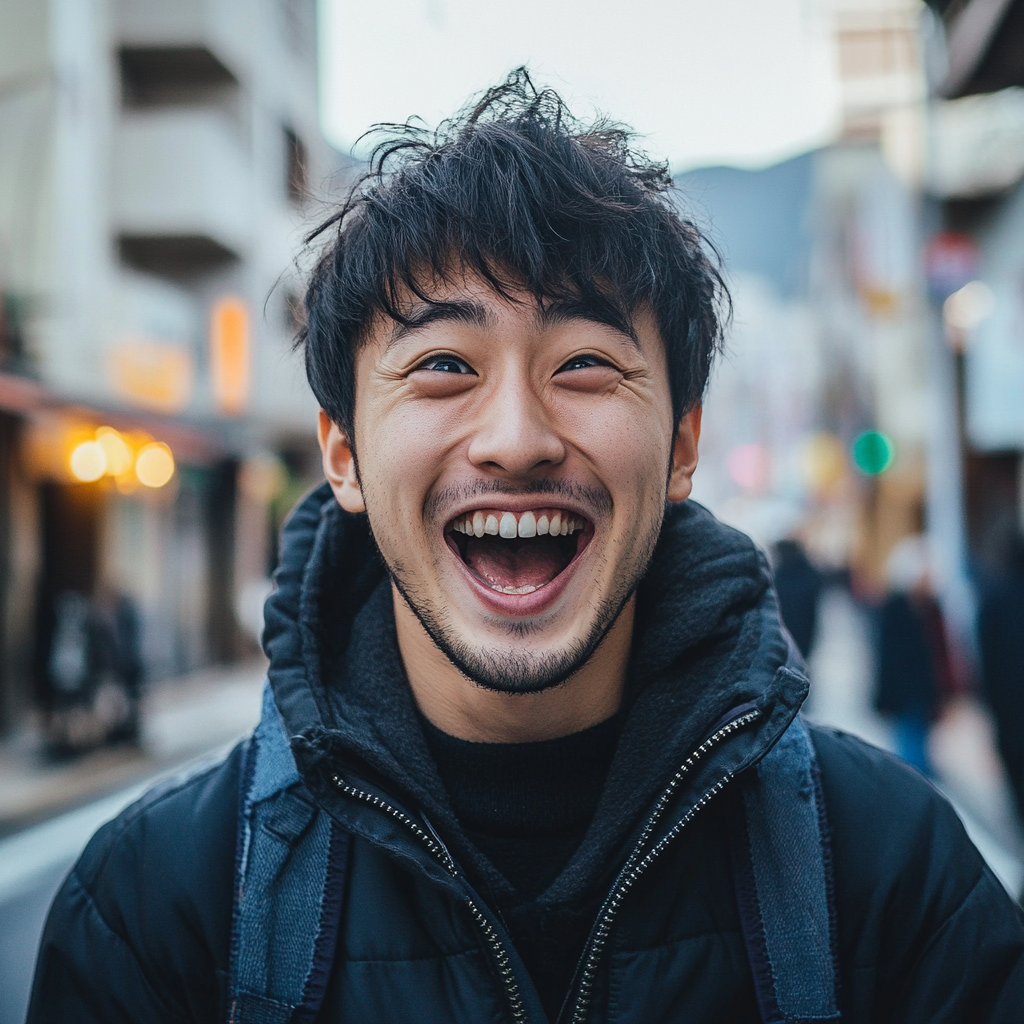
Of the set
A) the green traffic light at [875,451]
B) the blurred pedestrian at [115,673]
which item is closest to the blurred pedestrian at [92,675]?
the blurred pedestrian at [115,673]

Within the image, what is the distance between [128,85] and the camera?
15.1m

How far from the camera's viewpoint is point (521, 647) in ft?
5.28

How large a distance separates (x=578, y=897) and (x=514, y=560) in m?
0.66

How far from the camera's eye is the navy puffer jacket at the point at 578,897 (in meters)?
1.50

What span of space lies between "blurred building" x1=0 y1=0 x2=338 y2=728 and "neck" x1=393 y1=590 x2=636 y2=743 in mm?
9130

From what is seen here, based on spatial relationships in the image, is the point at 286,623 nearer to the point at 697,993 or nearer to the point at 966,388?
the point at 697,993

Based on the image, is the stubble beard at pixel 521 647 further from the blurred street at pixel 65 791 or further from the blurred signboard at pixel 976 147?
the blurred signboard at pixel 976 147

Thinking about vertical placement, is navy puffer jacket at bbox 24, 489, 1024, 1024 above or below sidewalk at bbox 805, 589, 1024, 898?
above

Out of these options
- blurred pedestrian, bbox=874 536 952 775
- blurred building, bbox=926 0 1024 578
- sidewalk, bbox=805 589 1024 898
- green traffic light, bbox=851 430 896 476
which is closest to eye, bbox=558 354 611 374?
sidewalk, bbox=805 589 1024 898

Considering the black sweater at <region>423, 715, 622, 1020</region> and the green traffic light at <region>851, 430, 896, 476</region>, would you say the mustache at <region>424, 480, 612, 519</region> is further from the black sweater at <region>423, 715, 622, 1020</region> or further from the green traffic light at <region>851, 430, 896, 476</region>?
the green traffic light at <region>851, 430, 896, 476</region>

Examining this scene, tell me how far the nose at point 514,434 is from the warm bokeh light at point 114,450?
1179cm

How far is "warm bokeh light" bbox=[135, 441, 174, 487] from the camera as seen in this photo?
12.9 m

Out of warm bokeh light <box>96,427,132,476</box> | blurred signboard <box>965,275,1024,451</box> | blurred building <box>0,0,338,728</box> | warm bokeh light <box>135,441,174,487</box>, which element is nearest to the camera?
blurred signboard <box>965,275,1024,451</box>

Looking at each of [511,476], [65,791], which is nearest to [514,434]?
[511,476]
